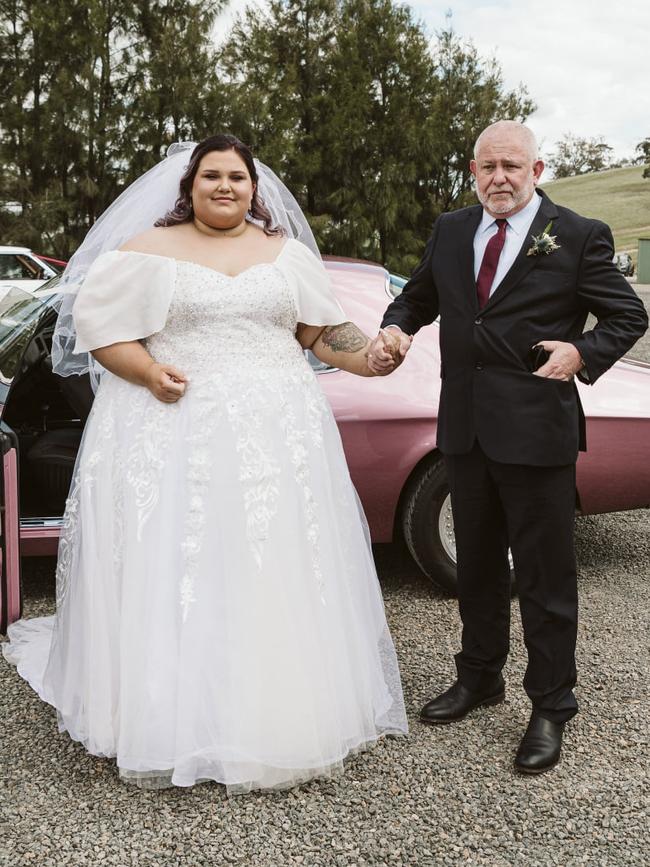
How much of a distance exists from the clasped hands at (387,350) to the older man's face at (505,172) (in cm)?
53

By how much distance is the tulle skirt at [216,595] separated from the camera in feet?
9.21

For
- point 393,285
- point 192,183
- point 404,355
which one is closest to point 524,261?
point 404,355

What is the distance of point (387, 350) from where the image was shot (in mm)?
3135

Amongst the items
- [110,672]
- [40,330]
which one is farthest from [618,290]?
[40,330]

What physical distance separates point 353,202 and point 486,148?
Answer: 13.1 meters

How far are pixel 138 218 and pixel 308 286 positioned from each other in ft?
2.19

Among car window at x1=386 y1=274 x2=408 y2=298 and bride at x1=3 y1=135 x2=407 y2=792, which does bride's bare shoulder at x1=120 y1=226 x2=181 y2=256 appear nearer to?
bride at x1=3 y1=135 x2=407 y2=792

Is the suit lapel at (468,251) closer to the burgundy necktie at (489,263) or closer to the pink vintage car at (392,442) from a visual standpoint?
the burgundy necktie at (489,263)

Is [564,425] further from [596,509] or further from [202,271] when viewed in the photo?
[596,509]

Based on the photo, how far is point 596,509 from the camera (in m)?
4.30

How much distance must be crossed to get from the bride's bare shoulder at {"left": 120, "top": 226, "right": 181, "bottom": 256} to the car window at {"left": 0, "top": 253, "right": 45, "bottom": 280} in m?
10.7

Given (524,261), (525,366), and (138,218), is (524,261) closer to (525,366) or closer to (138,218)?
(525,366)

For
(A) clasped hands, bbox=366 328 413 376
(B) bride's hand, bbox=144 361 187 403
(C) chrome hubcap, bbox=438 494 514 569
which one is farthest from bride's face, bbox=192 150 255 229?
(C) chrome hubcap, bbox=438 494 514 569

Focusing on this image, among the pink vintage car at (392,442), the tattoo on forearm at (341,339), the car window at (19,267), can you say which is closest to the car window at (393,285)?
the pink vintage car at (392,442)
